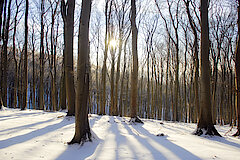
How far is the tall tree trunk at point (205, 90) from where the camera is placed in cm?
532

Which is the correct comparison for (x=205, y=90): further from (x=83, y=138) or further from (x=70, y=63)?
(x=70, y=63)

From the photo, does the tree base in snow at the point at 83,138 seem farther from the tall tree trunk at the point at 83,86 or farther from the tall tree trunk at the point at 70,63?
the tall tree trunk at the point at 70,63

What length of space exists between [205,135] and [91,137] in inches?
153

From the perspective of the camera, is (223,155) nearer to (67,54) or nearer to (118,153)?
(118,153)

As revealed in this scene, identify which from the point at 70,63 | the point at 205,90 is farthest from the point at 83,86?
the point at 205,90

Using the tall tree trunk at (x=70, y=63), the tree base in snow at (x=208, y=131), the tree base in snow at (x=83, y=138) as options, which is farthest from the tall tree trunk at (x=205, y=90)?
the tall tree trunk at (x=70, y=63)

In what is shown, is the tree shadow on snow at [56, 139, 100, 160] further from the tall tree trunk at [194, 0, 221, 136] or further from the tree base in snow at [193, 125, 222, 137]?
the tall tree trunk at [194, 0, 221, 136]

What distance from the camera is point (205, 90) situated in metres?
5.56

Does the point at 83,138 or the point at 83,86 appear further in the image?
the point at 83,86

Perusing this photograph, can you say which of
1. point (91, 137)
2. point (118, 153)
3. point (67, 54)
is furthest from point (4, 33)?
point (118, 153)

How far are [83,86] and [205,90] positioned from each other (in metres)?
4.43

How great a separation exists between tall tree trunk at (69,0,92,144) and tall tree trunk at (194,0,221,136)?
13.3 feet

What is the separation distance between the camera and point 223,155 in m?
2.88

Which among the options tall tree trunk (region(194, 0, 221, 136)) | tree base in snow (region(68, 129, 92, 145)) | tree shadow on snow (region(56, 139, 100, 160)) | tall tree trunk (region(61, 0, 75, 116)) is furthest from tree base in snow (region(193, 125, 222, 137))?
tall tree trunk (region(61, 0, 75, 116))
